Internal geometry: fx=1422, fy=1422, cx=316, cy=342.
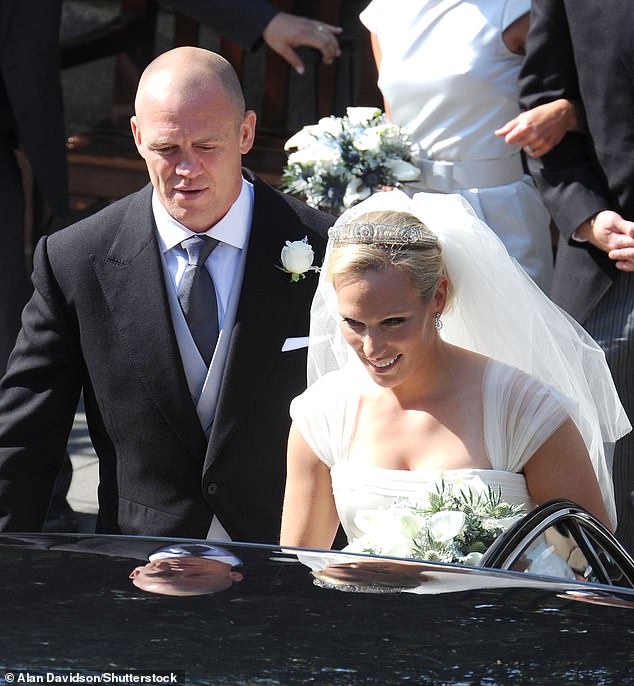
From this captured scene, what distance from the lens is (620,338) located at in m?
4.55

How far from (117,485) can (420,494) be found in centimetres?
101

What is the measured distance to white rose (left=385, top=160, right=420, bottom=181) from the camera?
472cm

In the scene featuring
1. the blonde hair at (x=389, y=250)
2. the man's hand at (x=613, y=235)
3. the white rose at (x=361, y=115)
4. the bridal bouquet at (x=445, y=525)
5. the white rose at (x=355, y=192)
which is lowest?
the bridal bouquet at (x=445, y=525)

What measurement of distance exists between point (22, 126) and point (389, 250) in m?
2.60

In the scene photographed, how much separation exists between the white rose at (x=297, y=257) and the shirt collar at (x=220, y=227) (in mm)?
132

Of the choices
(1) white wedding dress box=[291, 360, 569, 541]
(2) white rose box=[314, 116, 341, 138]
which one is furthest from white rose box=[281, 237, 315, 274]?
(2) white rose box=[314, 116, 341, 138]

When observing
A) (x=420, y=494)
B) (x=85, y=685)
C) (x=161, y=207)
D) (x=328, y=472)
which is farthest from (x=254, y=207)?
(x=85, y=685)

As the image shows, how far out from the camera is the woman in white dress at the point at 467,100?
4719mm

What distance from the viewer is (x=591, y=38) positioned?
4430 millimetres

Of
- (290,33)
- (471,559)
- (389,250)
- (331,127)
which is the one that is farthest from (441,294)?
(290,33)

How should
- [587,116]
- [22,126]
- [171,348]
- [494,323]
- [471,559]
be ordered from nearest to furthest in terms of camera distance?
[471,559] → [494,323] → [171,348] → [587,116] → [22,126]

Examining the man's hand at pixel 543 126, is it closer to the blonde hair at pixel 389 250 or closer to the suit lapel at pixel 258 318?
the suit lapel at pixel 258 318

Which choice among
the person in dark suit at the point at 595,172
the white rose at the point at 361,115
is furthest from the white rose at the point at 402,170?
the person in dark suit at the point at 595,172

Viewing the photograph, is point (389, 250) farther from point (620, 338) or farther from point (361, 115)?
point (361, 115)
